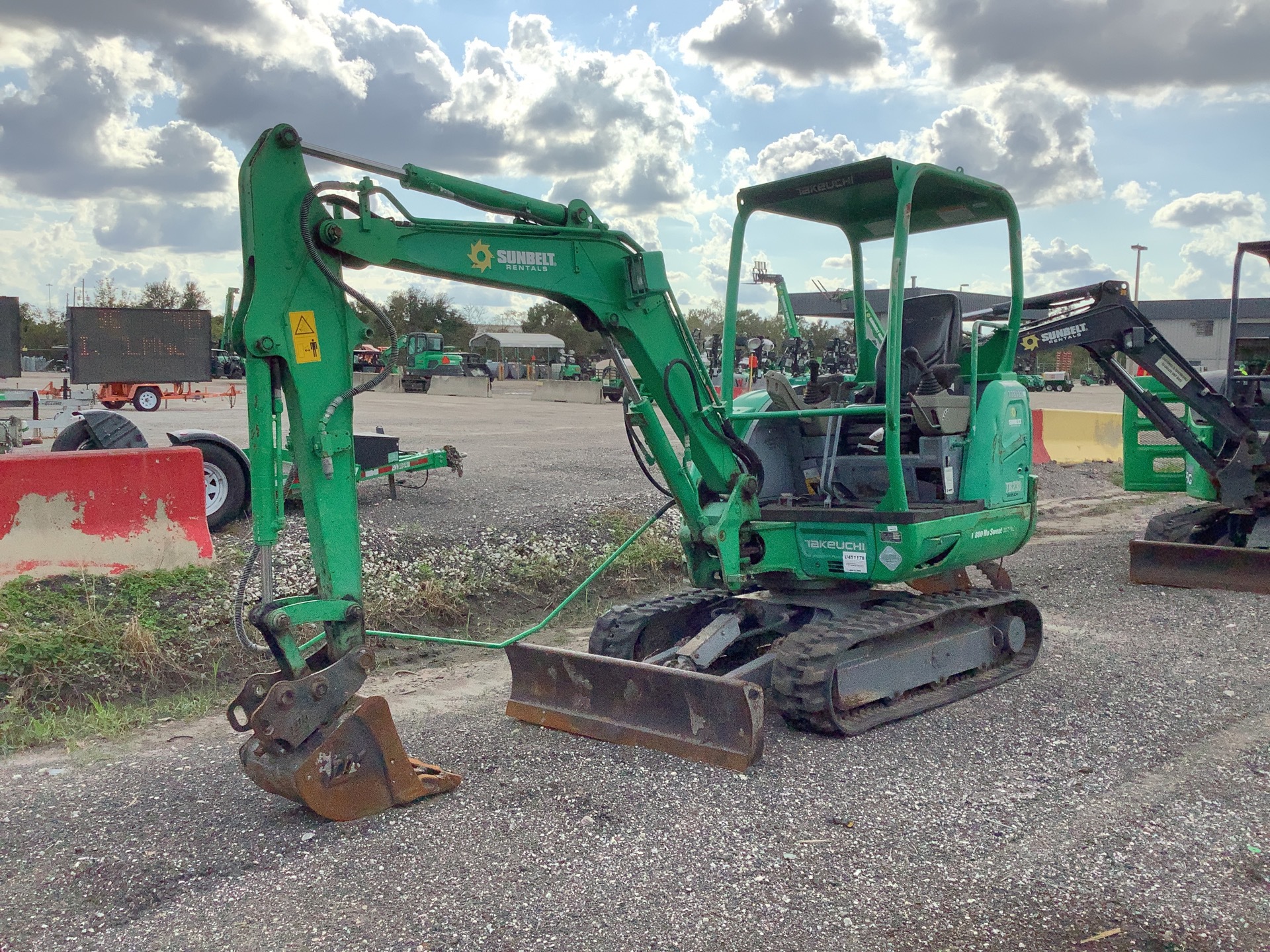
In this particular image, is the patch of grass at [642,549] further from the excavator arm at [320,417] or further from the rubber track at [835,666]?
the excavator arm at [320,417]

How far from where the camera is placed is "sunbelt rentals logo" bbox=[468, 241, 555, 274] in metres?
4.48

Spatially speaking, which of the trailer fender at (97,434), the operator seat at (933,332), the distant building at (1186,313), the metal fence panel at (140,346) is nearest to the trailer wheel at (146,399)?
the metal fence panel at (140,346)

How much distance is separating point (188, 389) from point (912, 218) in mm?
25531

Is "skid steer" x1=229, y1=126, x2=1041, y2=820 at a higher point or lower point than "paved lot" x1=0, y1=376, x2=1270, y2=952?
higher

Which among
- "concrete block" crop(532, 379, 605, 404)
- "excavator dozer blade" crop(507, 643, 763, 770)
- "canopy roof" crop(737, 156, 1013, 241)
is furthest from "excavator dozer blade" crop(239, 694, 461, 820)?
"concrete block" crop(532, 379, 605, 404)

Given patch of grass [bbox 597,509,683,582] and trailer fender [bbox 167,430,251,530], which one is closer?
trailer fender [bbox 167,430,251,530]

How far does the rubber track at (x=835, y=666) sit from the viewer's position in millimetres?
4863

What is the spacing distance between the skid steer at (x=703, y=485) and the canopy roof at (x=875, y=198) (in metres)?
0.02

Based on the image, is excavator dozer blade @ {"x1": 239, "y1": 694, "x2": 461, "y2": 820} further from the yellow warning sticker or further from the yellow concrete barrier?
the yellow concrete barrier

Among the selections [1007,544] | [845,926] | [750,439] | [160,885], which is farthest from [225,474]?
[845,926]

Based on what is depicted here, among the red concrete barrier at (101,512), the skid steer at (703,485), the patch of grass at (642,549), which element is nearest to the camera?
the skid steer at (703,485)

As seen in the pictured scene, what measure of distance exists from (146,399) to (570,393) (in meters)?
12.5

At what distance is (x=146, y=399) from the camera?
24016mm

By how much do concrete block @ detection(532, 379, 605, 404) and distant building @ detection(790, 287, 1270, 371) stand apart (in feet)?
21.1
